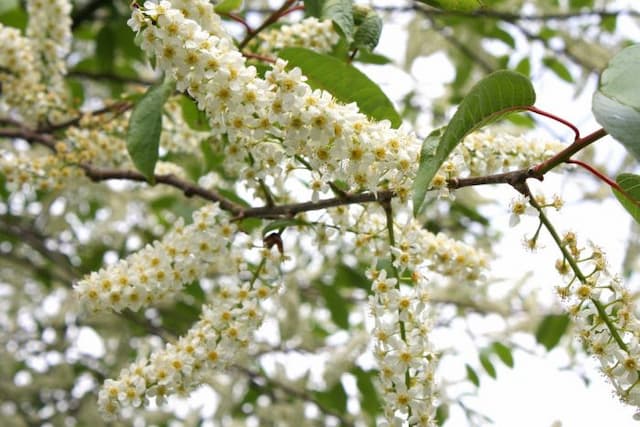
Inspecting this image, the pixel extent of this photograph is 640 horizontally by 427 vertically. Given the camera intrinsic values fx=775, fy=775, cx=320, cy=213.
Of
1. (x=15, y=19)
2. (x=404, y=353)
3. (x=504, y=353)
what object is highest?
(x=404, y=353)

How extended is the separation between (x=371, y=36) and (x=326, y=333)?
7.96 feet

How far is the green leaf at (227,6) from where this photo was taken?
1688 millimetres

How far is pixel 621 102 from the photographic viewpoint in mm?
903

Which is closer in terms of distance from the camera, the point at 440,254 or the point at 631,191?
the point at 631,191

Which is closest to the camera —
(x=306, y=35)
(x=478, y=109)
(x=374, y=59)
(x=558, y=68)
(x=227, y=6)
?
(x=478, y=109)

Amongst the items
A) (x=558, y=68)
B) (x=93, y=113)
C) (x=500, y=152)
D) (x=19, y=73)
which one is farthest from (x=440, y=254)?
(x=558, y=68)

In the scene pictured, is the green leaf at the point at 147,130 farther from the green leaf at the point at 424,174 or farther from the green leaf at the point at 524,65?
the green leaf at the point at 524,65

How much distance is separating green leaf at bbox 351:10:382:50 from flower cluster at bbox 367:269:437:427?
53 cm

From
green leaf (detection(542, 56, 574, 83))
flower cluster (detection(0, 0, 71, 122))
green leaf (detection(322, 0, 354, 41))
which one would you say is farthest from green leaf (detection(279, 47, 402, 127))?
green leaf (detection(542, 56, 574, 83))

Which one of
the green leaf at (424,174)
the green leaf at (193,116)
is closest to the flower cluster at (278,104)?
the green leaf at (424,174)

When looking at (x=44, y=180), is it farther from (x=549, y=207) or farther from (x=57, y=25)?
(x=549, y=207)

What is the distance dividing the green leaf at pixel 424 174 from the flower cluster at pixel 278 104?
0.14 ft

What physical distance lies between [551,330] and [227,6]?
2.10 metres

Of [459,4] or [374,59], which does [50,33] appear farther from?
[459,4]
